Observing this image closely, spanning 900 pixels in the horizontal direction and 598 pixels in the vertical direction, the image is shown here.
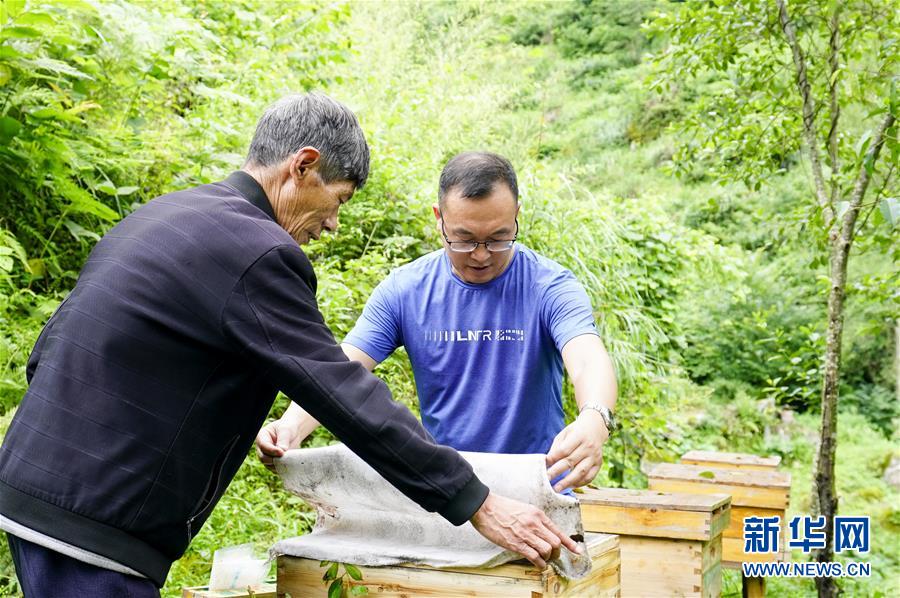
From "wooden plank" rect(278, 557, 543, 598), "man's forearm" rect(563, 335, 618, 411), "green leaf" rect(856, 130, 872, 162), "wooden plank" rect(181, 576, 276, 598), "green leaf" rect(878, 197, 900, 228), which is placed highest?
"green leaf" rect(856, 130, 872, 162)

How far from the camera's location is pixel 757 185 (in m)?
5.41

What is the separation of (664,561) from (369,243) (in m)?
2.91

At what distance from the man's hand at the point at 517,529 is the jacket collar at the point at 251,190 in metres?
0.85

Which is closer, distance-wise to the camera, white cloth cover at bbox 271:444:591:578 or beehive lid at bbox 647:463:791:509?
white cloth cover at bbox 271:444:591:578

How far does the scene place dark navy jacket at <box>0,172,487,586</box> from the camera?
5.84ft

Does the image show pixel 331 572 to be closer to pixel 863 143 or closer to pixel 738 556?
pixel 863 143

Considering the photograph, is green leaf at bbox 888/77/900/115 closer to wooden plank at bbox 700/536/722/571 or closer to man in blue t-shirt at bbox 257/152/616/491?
man in blue t-shirt at bbox 257/152/616/491

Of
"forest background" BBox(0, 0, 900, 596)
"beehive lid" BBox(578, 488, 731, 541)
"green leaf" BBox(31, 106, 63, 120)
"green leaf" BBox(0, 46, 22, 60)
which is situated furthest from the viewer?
"forest background" BBox(0, 0, 900, 596)

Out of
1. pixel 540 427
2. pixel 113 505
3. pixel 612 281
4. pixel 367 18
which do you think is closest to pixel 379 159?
pixel 612 281

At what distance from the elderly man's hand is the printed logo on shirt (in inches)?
22.2

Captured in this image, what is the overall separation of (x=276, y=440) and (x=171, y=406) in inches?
24.7

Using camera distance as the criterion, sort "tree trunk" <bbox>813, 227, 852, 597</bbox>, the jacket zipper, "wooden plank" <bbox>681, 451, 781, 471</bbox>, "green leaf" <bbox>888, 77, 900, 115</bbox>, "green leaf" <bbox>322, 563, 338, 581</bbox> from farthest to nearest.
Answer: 1. "wooden plank" <bbox>681, 451, 781, 471</bbox>
2. "tree trunk" <bbox>813, 227, 852, 597</bbox>
3. "green leaf" <bbox>888, 77, 900, 115</bbox>
4. "green leaf" <bbox>322, 563, 338, 581</bbox>
5. the jacket zipper

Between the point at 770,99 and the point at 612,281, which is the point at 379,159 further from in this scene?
the point at 770,99
